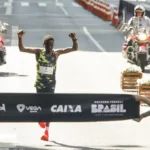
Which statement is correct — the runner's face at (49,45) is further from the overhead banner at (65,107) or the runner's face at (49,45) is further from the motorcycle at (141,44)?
the motorcycle at (141,44)

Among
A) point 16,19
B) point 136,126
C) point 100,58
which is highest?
point 16,19

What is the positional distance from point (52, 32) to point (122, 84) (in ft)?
71.8

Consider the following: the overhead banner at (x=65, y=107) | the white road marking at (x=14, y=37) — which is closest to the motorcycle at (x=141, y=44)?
the white road marking at (x=14, y=37)

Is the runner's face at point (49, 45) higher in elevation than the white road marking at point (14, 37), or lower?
lower

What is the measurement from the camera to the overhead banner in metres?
15.1

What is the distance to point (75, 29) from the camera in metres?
49.1

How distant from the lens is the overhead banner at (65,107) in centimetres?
1507

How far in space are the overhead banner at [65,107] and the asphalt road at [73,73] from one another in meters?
0.81

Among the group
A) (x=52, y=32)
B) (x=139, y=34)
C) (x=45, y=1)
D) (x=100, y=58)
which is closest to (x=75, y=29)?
(x=52, y=32)

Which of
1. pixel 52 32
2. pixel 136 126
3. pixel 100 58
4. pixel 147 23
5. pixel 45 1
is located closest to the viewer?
pixel 136 126

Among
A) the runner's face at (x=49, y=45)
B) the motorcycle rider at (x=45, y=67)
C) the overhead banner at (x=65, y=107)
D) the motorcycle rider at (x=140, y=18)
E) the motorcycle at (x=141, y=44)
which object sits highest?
the motorcycle rider at (x=140, y=18)

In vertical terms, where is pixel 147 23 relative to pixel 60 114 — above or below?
above

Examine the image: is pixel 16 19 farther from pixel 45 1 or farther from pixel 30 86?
pixel 30 86

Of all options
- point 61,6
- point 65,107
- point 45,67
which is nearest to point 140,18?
point 45,67
